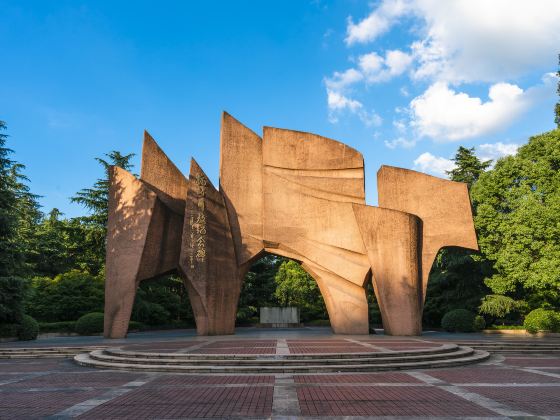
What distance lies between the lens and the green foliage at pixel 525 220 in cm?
2484

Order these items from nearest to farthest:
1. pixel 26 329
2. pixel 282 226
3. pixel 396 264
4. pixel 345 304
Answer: pixel 396 264, pixel 345 304, pixel 282 226, pixel 26 329

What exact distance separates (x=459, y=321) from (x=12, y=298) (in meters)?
25.1

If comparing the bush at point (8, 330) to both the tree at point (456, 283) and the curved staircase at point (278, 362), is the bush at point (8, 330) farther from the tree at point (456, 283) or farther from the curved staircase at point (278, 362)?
the tree at point (456, 283)

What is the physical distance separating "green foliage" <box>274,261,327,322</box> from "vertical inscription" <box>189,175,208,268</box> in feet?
62.6

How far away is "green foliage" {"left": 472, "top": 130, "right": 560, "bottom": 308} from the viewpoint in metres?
24.8

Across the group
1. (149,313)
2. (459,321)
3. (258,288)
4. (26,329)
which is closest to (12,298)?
(26,329)

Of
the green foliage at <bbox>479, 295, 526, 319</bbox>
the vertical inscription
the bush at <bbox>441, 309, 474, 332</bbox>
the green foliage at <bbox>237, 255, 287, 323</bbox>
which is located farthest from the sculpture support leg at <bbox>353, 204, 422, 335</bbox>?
the green foliage at <bbox>237, 255, 287, 323</bbox>

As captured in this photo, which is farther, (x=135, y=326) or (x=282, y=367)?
(x=135, y=326)

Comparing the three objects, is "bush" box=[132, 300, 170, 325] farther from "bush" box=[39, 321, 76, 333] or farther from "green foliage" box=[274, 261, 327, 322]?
"green foliage" box=[274, 261, 327, 322]

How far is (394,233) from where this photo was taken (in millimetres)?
21531

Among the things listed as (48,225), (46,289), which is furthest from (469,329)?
(48,225)

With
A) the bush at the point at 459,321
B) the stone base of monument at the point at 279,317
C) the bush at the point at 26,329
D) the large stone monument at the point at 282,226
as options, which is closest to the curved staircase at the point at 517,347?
the large stone monument at the point at 282,226

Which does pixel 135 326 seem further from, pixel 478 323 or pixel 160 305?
pixel 478 323

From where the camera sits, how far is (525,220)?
84.2 feet
